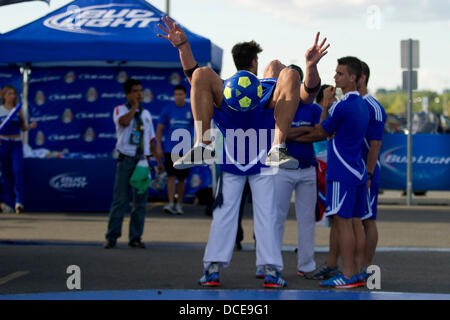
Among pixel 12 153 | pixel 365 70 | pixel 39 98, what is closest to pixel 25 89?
pixel 39 98

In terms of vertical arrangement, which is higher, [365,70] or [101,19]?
[101,19]

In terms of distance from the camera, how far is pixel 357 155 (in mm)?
6719

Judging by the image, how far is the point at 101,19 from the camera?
1410 cm

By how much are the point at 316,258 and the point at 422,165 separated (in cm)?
908

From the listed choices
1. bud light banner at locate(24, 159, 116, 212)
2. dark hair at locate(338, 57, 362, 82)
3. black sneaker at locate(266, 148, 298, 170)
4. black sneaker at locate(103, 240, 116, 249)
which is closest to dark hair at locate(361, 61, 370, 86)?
dark hair at locate(338, 57, 362, 82)

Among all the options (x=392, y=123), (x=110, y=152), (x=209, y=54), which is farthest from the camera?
(x=392, y=123)

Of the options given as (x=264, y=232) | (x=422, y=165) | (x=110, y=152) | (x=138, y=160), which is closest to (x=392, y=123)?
(x=422, y=165)

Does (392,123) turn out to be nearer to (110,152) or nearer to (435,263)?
(110,152)

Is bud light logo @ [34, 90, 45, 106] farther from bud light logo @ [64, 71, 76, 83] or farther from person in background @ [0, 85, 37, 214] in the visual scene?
person in background @ [0, 85, 37, 214]

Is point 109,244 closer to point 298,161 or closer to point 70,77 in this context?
point 298,161

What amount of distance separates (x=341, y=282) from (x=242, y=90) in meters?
1.97

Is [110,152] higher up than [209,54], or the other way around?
[209,54]

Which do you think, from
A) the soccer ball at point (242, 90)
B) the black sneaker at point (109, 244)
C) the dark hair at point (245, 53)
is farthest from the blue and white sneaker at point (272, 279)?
the black sneaker at point (109, 244)

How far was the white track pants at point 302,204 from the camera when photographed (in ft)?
24.3
